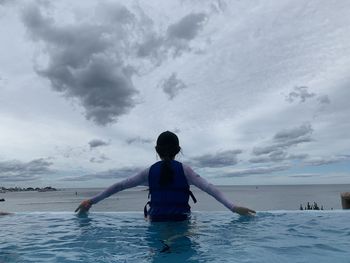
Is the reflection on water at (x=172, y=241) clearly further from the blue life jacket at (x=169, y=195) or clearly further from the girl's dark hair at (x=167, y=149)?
the girl's dark hair at (x=167, y=149)

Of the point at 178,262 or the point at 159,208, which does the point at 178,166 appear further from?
the point at 178,262

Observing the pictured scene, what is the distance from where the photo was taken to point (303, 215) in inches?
383

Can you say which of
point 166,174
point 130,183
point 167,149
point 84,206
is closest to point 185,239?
point 166,174

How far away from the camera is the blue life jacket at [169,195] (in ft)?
26.4

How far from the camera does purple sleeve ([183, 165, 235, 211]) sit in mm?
7914

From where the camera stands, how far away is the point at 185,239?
254 inches

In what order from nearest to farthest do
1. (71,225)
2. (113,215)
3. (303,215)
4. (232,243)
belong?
(232,243)
(71,225)
(303,215)
(113,215)

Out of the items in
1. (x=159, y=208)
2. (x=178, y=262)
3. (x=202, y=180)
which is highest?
(x=202, y=180)

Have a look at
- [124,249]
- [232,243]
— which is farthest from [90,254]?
[232,243]

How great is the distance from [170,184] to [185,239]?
5.85 ft

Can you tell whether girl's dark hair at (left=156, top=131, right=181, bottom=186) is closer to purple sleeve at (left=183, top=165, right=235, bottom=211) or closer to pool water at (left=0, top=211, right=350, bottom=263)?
purple sleeve at (left=183, top=165, right=235, bottom=211)

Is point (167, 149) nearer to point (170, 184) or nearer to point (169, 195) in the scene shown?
point (170, 184)

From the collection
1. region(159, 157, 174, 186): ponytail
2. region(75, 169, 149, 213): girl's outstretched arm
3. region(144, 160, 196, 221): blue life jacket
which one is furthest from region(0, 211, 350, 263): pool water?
region(159, 157, 174, 186): ponytail

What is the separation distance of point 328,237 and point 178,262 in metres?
3.31
